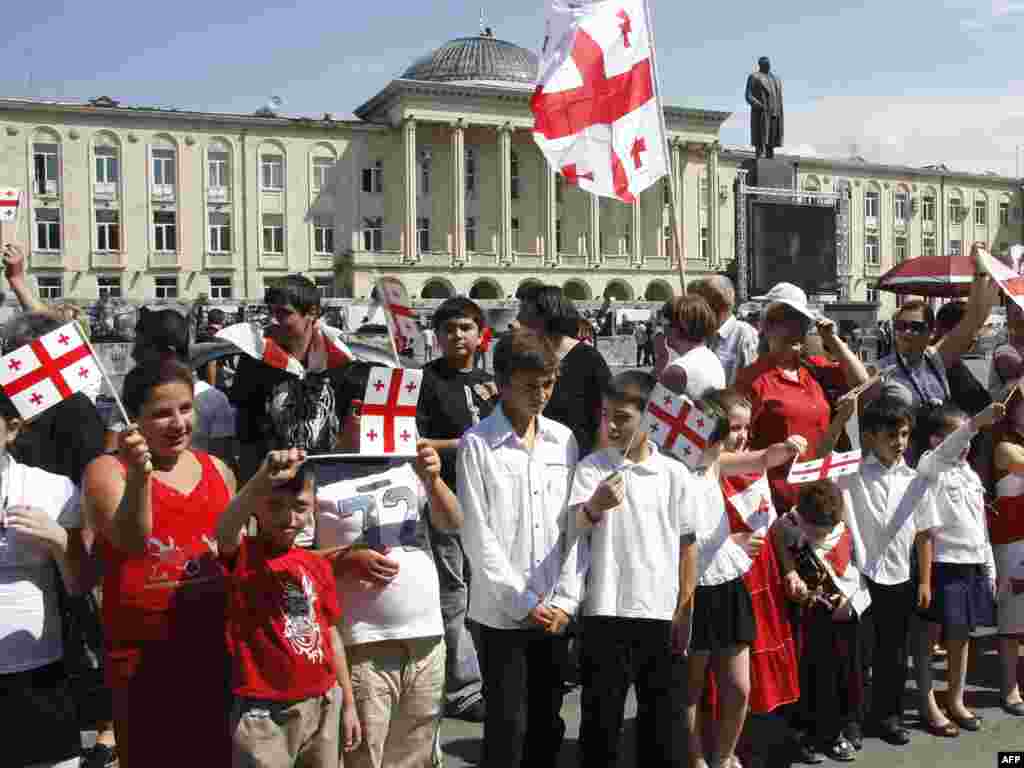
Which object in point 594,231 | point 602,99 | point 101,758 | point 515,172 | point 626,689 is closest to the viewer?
point 626,689

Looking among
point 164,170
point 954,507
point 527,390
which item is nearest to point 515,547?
point 527,390

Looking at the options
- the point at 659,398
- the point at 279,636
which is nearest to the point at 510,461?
the point at 659,398

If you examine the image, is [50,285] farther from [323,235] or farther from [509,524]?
[509,524]

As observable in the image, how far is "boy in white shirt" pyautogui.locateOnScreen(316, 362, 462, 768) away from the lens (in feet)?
10.8

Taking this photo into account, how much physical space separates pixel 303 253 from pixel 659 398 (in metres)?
53.0

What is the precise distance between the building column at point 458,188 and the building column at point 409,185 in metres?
2.25

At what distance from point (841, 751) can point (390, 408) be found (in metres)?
2.46

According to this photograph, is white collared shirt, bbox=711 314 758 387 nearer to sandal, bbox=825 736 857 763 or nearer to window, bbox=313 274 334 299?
sandal, bbox=825 736 857 763

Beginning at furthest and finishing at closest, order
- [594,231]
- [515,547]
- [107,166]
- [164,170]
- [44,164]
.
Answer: [594,231], [164,170], [107,166], [44,164], [515,547]

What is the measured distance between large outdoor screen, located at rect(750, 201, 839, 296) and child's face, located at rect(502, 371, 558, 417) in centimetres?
1680

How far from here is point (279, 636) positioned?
2982 mm

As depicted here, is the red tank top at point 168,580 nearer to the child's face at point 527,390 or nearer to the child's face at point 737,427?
the child's face at point 527,390

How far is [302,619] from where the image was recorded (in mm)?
3018

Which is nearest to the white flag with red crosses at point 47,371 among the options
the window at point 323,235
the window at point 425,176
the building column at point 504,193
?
the window at point 323,235
